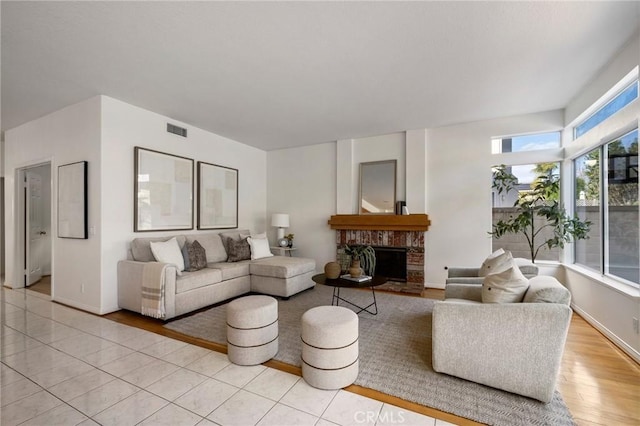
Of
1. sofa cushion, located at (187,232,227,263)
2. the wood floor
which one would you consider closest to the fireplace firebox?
the wood floor

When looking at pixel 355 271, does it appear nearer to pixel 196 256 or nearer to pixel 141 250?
pixel 196 256

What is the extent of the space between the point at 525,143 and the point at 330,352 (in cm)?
439

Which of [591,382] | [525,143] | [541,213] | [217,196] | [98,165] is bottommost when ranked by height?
[591,382]

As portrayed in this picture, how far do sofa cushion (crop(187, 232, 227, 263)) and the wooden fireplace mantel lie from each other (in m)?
2.09

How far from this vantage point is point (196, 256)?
3.85 m

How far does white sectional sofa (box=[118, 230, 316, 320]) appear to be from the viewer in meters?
3.30

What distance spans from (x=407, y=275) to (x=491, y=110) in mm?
2885

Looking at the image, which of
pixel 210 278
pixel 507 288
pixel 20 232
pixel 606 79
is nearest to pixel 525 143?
pixel 606 79

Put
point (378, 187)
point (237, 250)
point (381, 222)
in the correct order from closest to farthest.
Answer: point (237, 250) → point (381, 222) → point (378, 187)

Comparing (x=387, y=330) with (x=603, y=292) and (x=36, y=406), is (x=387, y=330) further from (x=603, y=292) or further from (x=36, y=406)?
(x=36, y=406)

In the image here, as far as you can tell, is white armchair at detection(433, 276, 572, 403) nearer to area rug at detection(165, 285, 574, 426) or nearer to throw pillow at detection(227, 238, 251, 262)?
area rug at detection(165, 285, 574, 426)

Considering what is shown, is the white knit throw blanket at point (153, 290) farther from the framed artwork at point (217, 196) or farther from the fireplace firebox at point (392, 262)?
the fireplace firebox at point (392, 262)

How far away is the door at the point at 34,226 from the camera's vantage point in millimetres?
4742

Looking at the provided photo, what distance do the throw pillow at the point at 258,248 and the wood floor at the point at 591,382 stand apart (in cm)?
185
